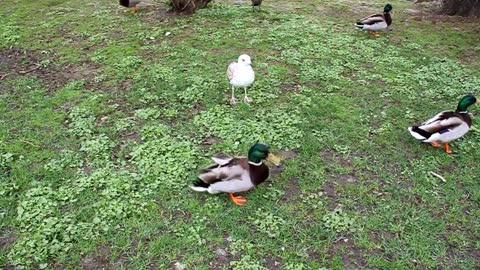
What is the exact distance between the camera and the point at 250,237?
9.96 ft

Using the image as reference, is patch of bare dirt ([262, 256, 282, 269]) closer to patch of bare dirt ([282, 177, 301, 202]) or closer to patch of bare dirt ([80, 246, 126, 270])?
patch of bare dirt ([282, 177, 301, 202])

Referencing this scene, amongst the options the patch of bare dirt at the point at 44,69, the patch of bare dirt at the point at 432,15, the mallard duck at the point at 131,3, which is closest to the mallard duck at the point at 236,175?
the patch of bare dirt at the point at 44,69

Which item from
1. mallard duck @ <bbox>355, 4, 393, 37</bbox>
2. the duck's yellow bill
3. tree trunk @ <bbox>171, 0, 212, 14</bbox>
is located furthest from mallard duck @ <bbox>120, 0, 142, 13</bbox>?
the duck's yellow bill

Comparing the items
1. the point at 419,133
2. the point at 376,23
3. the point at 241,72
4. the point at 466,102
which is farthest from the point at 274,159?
the point at 376,23

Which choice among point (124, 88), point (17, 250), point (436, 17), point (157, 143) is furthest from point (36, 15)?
point (436, 17)

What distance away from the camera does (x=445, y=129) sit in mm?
3850

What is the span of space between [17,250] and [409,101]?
4044mm

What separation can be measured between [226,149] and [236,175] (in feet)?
2.37

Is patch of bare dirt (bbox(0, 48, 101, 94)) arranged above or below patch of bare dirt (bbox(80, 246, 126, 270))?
above

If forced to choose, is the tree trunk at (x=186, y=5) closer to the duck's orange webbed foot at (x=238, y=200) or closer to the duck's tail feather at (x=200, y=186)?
the duck's tail feather at (x=200, y=186)

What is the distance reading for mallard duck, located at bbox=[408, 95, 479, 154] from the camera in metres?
3.86

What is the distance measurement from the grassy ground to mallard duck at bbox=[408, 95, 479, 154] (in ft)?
0.52

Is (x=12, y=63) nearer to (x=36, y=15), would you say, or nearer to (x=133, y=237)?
(x=36, y=15)

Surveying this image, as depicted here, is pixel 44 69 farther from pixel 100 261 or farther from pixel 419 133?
pixel 419 133
